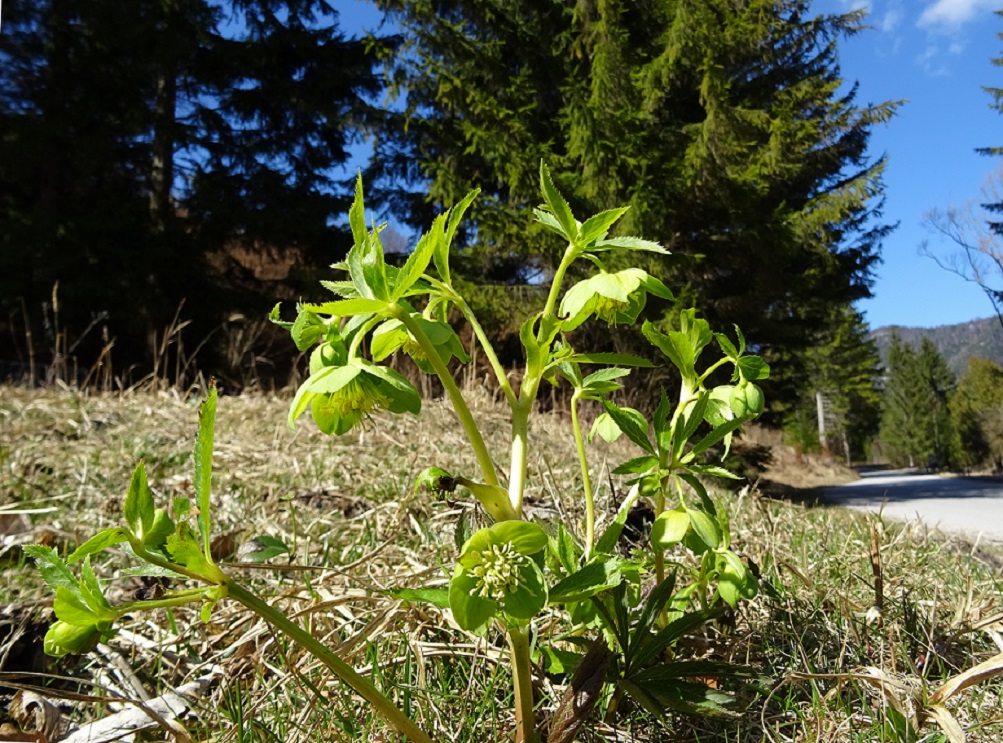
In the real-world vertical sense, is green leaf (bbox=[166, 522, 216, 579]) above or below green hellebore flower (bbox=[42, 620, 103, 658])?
above

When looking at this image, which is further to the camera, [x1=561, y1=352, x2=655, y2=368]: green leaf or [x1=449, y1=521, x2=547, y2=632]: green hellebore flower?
[x1=561, y1=352, x2=655, y2=368]: green leaf

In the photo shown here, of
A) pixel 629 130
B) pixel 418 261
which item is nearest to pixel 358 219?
pixel 418 261

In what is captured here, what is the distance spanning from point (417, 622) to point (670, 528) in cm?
47

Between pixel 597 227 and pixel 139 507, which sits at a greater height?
pixel 597 227

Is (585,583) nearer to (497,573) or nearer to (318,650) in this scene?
(497,573)

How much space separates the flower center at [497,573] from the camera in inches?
17.6

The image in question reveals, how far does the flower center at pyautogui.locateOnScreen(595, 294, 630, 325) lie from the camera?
0.63 metres

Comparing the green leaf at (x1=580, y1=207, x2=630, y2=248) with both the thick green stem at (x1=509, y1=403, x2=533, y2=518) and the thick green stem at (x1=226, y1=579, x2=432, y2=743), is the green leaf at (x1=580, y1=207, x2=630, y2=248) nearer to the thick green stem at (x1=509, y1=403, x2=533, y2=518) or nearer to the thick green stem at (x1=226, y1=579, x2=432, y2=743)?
the thick green stem at (x1=509, y1=403, x2=533, y2=518)

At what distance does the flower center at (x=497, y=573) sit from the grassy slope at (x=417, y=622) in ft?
0.94

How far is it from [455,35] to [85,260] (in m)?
5.88

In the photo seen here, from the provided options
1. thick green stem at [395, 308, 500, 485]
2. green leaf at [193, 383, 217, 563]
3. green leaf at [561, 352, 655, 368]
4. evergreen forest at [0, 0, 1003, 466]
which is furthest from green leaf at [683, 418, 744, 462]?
evergreen forest at [0, 0, 1003, 466]

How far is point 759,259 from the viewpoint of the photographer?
23.9ft

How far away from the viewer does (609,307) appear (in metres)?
0.63

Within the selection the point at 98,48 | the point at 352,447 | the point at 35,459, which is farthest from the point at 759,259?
the point at 98,48
